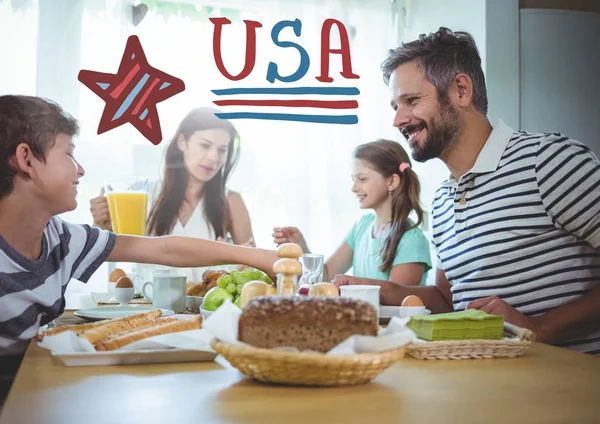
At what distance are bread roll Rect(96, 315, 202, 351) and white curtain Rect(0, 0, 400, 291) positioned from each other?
2.57 m

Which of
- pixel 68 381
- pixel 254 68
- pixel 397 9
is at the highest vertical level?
pixel 397 9

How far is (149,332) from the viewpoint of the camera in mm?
1036

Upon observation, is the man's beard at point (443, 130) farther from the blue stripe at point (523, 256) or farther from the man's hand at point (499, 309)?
the man's hand at point (499, 309)

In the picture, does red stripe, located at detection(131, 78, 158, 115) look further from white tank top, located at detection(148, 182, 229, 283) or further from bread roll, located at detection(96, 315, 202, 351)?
bread roll, located at detection(96, 315, 202, 351)

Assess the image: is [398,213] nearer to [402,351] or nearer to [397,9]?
[397,9]

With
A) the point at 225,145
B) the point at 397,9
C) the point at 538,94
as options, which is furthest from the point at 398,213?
the point at 397,9

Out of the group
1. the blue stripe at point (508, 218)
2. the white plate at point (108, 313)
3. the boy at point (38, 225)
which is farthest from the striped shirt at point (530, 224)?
the white plate at point (108, 313)

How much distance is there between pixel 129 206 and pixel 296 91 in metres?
1.65

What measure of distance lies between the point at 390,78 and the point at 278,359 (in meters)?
1.41

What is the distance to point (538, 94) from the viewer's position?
330 centimetres

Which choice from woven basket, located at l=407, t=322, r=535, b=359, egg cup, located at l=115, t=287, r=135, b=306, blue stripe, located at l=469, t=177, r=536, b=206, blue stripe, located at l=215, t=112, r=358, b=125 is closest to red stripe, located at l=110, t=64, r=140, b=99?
blue stripe, located at l=215, t=112, r=358, b=125

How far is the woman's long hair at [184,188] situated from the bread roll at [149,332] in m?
2.52

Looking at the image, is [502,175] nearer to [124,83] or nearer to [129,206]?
[129,206]

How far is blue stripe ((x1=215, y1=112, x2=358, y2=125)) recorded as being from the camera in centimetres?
378
